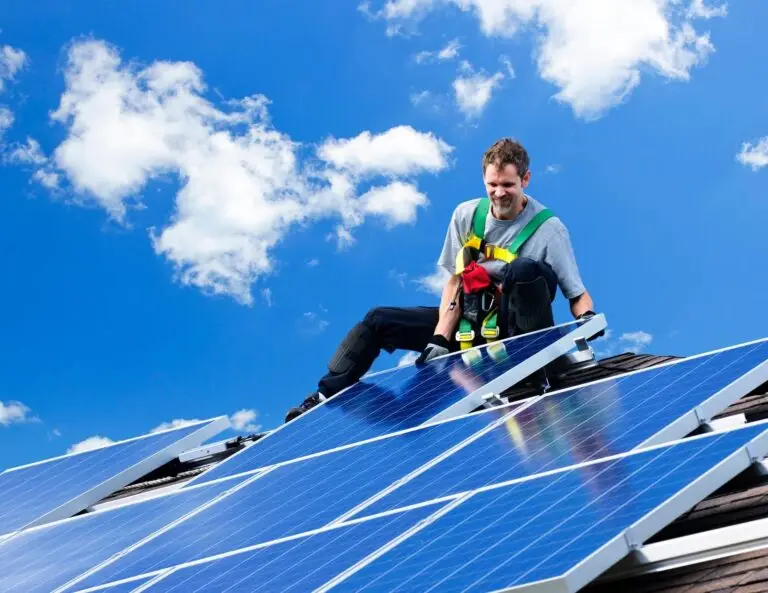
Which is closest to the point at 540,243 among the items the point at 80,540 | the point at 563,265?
the point at 563,265

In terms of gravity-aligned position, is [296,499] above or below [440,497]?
above

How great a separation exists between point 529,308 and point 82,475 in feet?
14.4

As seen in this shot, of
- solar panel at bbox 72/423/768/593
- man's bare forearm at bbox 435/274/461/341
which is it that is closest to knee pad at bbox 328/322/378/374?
man's bare forearm at bbox 435/274/461/341

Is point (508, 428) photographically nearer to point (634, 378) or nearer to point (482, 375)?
point (634, 378)

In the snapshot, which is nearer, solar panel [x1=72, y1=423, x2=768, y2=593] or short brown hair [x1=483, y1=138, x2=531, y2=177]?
solar panel [x1=72, y1=423, x2=768, y2=593]

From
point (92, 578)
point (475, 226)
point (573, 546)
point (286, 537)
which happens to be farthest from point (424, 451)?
point (475, 226)

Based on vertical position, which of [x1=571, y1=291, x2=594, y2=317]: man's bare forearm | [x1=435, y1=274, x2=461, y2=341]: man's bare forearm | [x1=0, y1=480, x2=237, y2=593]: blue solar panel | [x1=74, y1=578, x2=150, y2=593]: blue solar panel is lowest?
[x1=74, y1=578, x2=150, y2=593]: blue solar panel

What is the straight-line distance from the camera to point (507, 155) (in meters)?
11.1

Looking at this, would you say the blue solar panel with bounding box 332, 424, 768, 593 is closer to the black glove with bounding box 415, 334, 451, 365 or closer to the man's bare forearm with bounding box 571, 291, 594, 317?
the man's bare forearm with bounding box 571, 291, 594, 317

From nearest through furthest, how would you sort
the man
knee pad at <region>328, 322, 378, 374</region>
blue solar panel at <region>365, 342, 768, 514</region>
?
blue solar panel at <region>365, 342, 768, 514</region>, the man, knee pad at <region>328, 322, 378, 374</region>

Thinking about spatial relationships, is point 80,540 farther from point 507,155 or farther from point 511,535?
point 507,155

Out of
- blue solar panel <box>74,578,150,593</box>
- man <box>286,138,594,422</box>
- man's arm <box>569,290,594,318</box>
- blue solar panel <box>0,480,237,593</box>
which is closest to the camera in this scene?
blue solar panel <box>74,578,150,593</box>

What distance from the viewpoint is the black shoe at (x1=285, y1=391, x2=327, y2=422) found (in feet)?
39.4

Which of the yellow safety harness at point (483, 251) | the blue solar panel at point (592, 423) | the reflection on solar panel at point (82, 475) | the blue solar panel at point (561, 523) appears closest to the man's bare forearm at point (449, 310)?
the yellow safety harness at point (483, 251)
